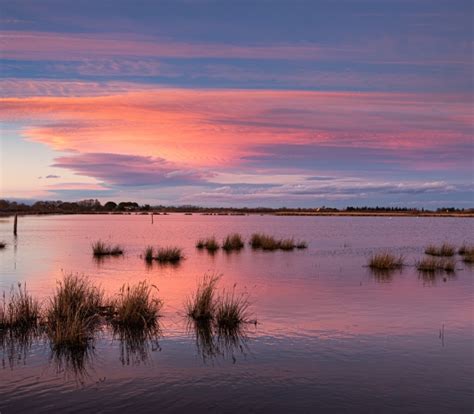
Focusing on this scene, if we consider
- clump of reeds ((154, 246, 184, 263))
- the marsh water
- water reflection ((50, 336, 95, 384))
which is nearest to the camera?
the marsh water

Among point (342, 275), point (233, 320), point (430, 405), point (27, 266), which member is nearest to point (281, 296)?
point (233, 320)

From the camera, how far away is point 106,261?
34500 mm

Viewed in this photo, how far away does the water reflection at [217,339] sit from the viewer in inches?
501

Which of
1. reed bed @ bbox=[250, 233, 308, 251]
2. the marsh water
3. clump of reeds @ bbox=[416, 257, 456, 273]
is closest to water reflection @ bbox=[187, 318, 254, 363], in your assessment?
the marsh water

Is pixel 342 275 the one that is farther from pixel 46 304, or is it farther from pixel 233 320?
pixel 46 304

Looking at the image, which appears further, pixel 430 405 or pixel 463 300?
pixel 463 300

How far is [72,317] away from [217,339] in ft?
12.6

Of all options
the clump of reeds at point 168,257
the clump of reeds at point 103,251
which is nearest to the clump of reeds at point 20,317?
the clump of reeds at point 168,257

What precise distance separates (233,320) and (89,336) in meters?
4.03

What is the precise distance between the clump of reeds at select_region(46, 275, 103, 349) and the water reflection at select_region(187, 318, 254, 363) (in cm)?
274

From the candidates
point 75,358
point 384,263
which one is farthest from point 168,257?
point 75,358

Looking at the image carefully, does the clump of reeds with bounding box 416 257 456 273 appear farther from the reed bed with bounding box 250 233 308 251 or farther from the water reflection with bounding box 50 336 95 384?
the water reflection with bounding box 50 336 95 384

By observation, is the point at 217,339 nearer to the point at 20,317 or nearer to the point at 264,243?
the point at 20,317

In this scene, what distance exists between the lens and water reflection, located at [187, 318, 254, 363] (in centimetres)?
1273
